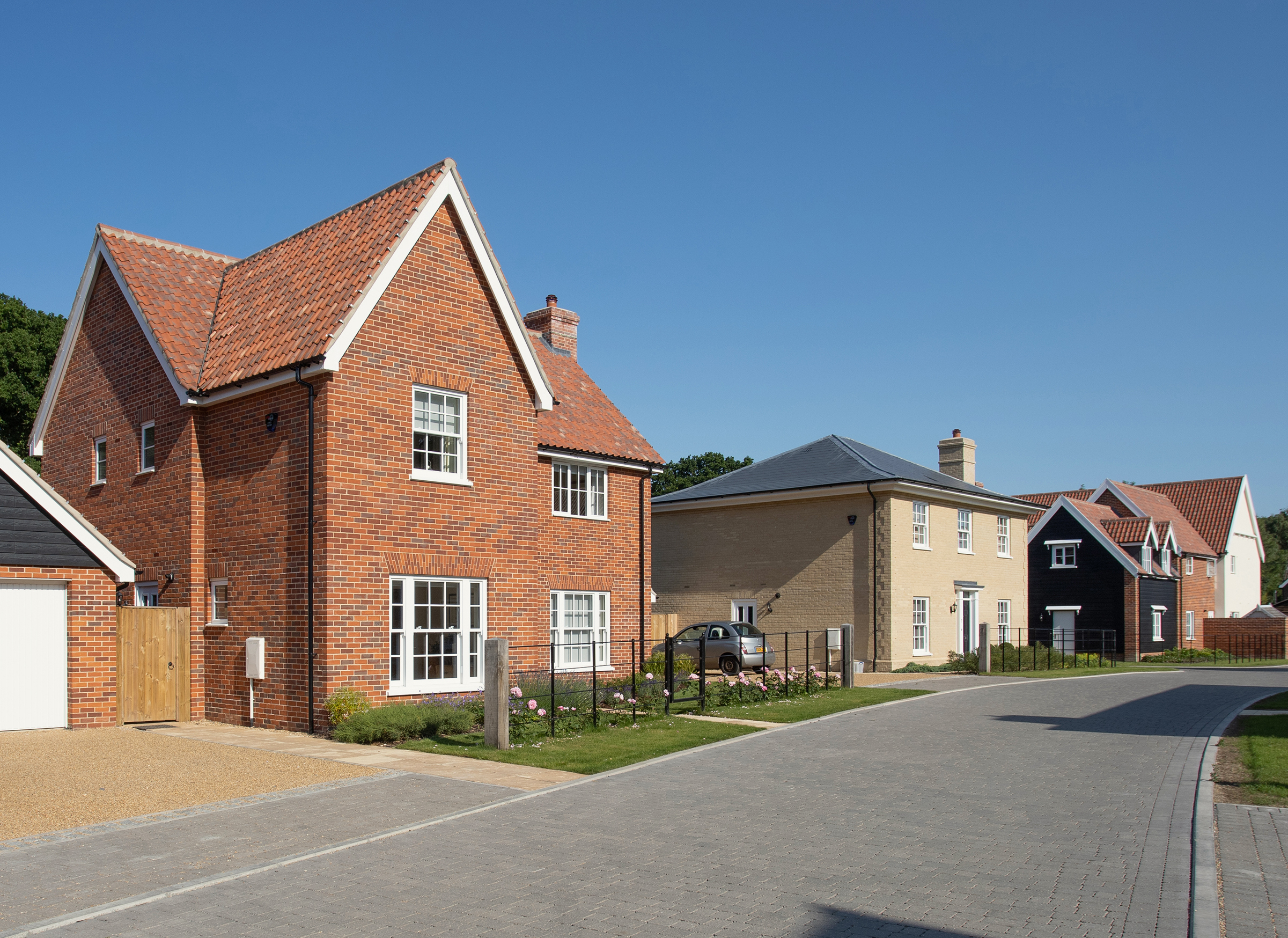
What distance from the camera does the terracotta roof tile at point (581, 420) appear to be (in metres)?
23.2

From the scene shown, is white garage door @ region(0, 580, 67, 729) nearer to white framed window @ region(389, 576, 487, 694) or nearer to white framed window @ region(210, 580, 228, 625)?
white framed window @ region(210, 580, 228, 625)

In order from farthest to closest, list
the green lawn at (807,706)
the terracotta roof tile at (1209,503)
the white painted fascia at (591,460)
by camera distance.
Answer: the terracotta roof tile at (1209,503) → the white painted fascia at (591,460) → the green lawn at (807,706)

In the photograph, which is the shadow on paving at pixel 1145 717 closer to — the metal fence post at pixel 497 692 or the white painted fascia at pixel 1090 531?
the metal fence post at pixel 497 692

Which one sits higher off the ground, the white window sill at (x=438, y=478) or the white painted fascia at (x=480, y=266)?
the white painted fascia at (x=480, y=266)

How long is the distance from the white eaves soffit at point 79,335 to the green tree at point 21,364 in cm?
1497

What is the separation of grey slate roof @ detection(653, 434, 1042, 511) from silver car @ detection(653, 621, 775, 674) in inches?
231

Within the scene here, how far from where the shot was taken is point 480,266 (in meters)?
19.2

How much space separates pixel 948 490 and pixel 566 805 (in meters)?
24.6

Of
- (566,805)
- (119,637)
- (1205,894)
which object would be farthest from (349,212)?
(1205,894)

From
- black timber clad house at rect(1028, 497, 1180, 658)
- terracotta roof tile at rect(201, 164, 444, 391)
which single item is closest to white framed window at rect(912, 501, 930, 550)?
black timber clad house at rect(1028, 497, 1180, 658)

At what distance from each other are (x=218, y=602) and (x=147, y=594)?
226 cm

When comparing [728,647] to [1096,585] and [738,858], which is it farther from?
[1096,585]

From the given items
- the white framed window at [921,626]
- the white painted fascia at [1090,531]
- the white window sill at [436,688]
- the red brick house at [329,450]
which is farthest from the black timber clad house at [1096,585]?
the white window sill at [436,688]

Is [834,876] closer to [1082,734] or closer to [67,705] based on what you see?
[1082,734]
